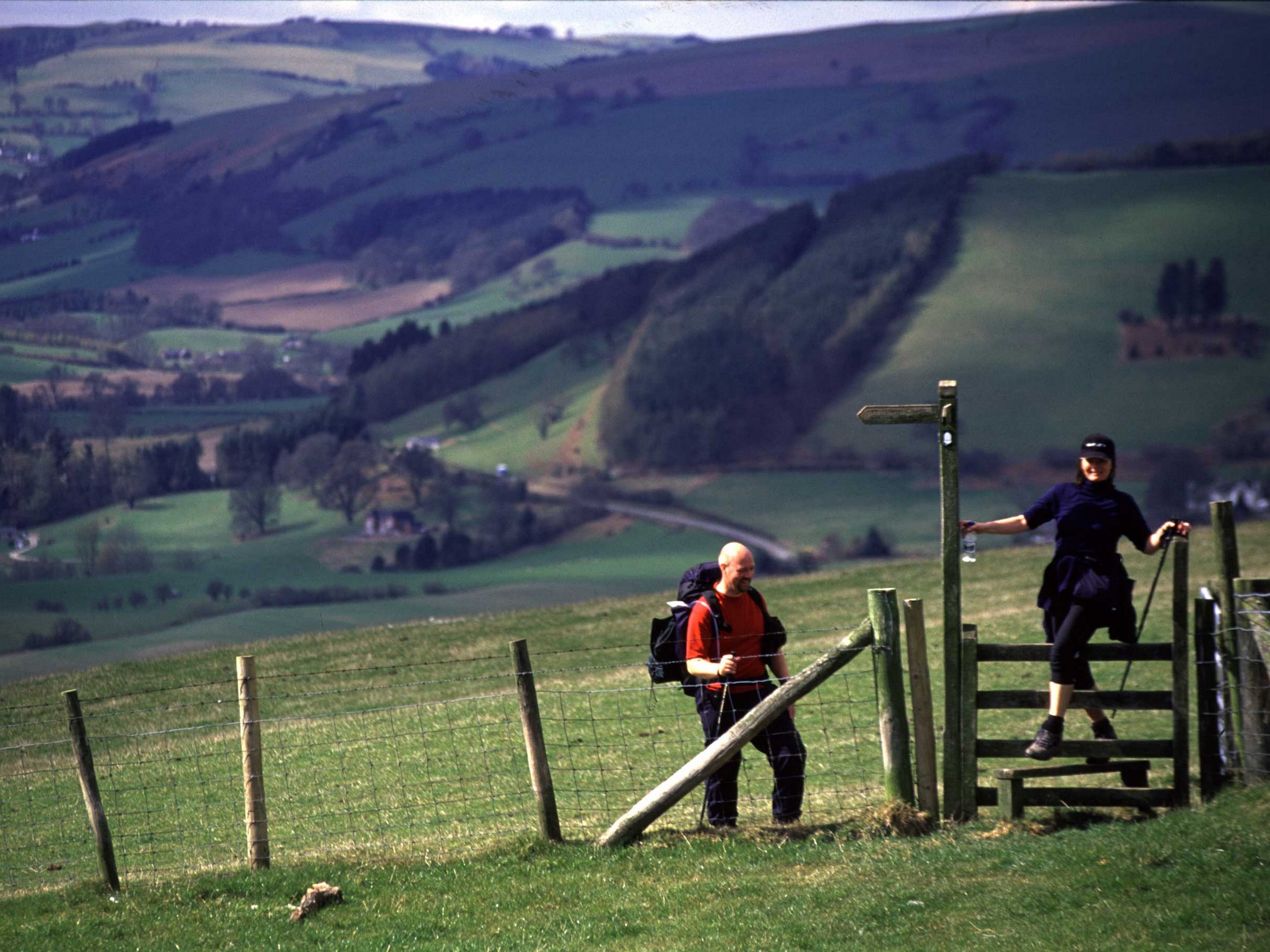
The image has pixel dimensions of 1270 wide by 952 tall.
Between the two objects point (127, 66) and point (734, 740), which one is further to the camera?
point (127, 66)

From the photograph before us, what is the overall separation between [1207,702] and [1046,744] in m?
1.31

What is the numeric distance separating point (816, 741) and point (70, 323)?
387 ft

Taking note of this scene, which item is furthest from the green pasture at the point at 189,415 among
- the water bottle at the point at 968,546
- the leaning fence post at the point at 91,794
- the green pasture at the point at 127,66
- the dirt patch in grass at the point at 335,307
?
the water bottle at the point at 968,546

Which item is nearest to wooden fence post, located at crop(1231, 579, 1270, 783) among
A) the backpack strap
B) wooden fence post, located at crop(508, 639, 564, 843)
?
the backpack strap

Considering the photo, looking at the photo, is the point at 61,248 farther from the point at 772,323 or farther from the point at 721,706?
the point at 721,706

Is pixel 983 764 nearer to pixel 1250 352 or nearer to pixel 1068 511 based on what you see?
pixel 1068 511

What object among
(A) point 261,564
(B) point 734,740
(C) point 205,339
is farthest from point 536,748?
(C) point 205,339

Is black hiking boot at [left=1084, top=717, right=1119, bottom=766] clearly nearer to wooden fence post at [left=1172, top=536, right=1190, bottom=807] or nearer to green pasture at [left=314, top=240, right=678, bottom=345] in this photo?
wooden fence post at [left=1172, top=536, right=1190, bottom=807]

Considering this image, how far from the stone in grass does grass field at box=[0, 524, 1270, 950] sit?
100mm

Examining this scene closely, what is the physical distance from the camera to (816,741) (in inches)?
632

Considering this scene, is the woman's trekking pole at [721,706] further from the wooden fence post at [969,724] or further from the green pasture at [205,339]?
the green pasture at [205,339]

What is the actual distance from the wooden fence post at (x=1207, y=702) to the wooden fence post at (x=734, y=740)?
258 centimetres

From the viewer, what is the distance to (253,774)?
1166 centimetres

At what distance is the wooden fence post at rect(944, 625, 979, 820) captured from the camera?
11.2 meters
